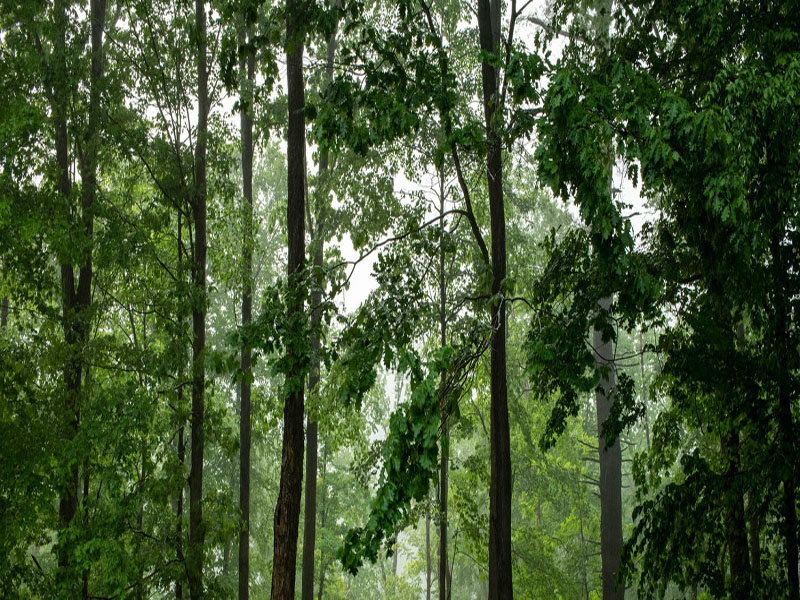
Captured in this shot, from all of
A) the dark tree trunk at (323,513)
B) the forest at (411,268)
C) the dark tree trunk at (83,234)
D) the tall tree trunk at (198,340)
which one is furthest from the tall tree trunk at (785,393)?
the dark tree trunk at (323,513)

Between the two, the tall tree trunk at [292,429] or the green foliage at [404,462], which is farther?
the tall tree trunk at [292,429]

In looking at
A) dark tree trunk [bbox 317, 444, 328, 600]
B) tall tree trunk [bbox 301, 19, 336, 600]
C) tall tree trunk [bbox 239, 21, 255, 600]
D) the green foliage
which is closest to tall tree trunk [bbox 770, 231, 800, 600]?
the green foliage

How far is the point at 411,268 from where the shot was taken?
5.68 metres

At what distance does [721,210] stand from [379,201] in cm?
780

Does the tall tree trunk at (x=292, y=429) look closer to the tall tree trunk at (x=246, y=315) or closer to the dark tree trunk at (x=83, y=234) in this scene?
the tall tree trunk at (x=246, y=315)

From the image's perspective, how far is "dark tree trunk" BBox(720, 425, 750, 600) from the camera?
→ 18.3ft

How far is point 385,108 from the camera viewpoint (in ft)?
16.7

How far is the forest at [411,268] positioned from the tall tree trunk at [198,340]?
0.04m

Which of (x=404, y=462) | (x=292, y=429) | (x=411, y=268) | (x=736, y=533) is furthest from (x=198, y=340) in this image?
(x=736, y=533)

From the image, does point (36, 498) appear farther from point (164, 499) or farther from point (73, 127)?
point (73, 127)

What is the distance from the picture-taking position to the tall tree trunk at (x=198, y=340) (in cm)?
810

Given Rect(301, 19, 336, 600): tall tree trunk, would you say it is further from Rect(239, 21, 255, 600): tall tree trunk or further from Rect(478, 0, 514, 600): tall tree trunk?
Rect(478, 0, 514, 600): tall tree trunk

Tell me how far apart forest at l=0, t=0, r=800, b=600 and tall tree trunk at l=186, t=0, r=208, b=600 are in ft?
0.13

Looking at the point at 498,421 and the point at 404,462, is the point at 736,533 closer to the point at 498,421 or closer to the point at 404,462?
the point at 498,421
